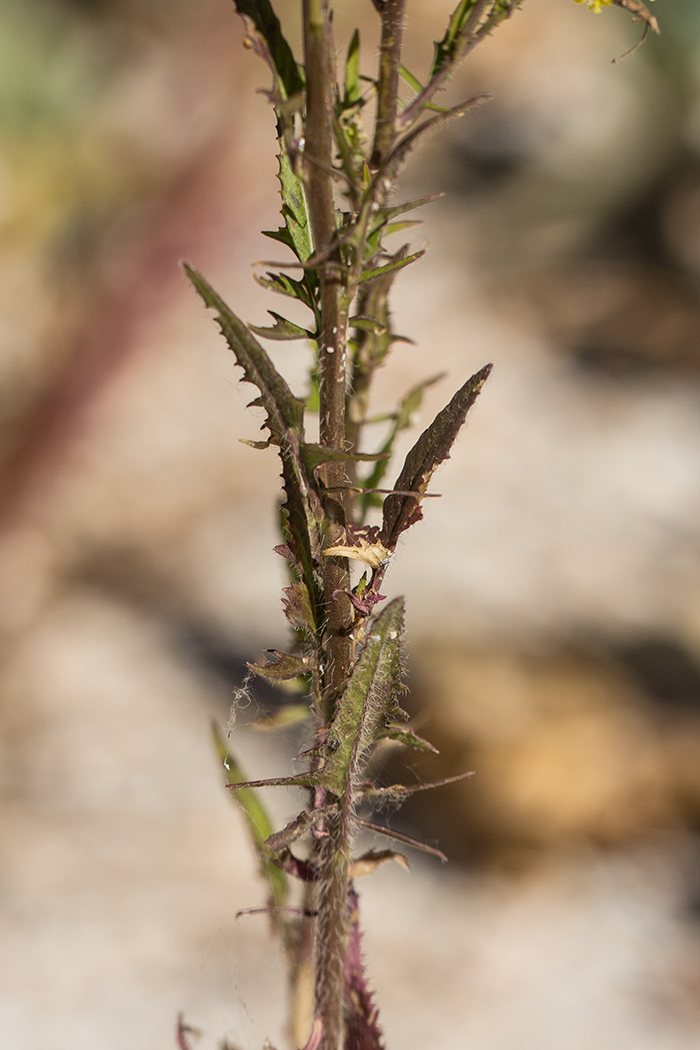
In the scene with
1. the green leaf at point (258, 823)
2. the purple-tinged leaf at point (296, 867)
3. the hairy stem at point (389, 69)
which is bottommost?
the purple-tinged leaf at point (296, 867)

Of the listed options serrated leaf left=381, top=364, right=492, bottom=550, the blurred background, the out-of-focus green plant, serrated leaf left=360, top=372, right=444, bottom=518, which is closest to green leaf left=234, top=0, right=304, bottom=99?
the out-of-focus green plant

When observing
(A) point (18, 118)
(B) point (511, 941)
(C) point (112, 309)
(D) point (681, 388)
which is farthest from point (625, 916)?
(A) point (18, 118)

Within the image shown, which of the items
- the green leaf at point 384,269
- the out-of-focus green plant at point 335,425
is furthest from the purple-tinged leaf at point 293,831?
the green leaf at point 384,269

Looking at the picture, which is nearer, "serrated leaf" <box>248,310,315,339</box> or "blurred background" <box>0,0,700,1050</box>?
"serrated leaf" <box>248,310,315,339</box>

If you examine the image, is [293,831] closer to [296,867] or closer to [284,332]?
[296,867]

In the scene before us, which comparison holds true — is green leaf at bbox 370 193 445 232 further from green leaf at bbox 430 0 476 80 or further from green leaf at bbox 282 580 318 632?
green leaf at bbox 282 580 318 632

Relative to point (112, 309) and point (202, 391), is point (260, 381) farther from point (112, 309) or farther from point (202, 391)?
point (112, 309)

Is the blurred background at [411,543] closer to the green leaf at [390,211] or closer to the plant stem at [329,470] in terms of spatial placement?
the plant stem at [329,470]
